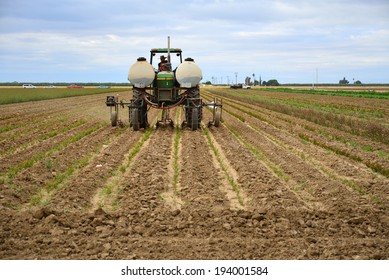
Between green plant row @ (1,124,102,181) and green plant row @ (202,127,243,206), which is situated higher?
green plant row @ (1,124,102,181)

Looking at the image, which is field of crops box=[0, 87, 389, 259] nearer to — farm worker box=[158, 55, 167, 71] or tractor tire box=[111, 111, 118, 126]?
tractor tire box=[111, 111, 118, 126]

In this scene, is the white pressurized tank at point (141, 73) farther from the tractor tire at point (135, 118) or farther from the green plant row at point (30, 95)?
the green plant row at point (30, 95)

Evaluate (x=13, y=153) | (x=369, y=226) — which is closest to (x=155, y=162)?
(x=13, y=153)

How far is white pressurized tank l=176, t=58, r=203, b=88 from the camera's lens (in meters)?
15.7

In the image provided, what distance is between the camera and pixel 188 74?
1566 centimetres

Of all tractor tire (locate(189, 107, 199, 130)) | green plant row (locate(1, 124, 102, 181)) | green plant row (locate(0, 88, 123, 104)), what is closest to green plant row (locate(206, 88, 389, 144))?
tractor tire (locate(189, 107, 199, 130))

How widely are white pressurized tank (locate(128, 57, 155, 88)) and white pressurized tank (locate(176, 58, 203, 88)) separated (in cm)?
91

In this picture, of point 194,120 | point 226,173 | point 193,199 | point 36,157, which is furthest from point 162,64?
point 193,199

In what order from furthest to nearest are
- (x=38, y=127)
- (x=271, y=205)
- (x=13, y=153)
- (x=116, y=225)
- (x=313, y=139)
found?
(x=38, y=127) < (x=313, y=139) < (x=13, y=153) < (x=271, y=205) < (x=116, y=225)

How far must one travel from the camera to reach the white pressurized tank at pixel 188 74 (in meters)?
15.7

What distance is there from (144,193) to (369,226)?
3421 mm

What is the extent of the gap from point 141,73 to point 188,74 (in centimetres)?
155

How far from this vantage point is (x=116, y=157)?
10766 millimetres
